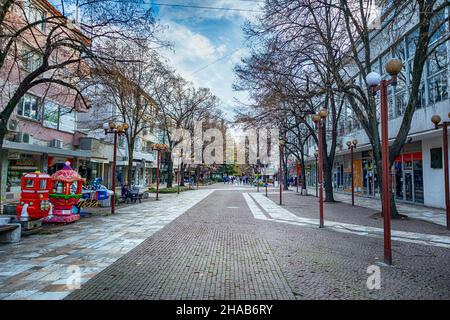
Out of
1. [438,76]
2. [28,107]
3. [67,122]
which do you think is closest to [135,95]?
[28,107]

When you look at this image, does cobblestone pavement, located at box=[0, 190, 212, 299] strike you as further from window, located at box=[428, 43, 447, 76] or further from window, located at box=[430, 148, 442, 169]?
window, located at box=[428, 43, 447, 76]

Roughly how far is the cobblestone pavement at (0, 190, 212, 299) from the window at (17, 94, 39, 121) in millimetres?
12733

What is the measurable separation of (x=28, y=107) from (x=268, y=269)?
20982 millimetres

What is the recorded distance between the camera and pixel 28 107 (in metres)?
19.9

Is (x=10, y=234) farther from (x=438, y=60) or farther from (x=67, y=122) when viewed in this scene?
(x=67, y=122)

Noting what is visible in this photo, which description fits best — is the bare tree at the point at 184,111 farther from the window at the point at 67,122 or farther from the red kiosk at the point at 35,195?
the red kiosk at the point at 35,195

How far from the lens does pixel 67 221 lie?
10.7 meters

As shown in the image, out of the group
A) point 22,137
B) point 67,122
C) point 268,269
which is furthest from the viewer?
point 67,122

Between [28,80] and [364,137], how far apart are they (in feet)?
69.1

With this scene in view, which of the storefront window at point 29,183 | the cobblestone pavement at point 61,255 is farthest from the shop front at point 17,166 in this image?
the cobblestone pavement at point 61,255

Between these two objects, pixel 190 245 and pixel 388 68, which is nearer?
pixel 388 68

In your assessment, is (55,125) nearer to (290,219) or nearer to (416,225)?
(290,219)

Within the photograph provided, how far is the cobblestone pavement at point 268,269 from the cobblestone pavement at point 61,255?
381mm
